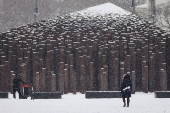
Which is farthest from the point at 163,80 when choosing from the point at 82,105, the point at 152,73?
the point at 82,105

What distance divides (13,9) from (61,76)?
47.8 metres

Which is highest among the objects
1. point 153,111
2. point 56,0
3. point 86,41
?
point 56,0

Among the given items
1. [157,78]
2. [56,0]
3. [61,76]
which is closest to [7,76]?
[61,76]

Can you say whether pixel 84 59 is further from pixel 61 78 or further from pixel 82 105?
pixel 82 105

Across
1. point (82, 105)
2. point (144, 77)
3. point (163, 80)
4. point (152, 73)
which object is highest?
point (152, 73)

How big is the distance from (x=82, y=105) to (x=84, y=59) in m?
6.70

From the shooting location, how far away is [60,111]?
22.3 meters

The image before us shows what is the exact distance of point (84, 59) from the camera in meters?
31.4

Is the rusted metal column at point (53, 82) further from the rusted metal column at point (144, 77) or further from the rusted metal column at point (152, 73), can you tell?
the rusted metal column at point (152, 73)

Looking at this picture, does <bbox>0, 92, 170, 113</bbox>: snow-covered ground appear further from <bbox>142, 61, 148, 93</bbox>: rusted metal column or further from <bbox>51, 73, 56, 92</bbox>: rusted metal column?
<bbox>142, 61, 148, 93</bbox>: rusted metal column

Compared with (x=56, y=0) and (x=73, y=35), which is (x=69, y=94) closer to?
(x=73, y=35)

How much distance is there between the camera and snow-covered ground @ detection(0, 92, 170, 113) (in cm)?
2271

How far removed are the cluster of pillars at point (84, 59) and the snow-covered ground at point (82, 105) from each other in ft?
7.15

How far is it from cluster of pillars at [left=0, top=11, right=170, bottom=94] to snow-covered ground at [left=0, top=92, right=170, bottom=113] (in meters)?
2.18
